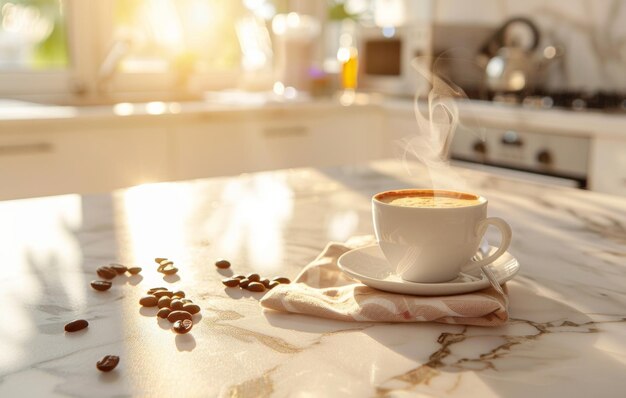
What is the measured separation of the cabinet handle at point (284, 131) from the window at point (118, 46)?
66cm

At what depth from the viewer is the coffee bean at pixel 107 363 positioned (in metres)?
0.53

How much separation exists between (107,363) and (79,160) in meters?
2.02

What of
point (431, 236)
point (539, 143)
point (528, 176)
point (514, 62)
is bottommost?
point (528, 176)

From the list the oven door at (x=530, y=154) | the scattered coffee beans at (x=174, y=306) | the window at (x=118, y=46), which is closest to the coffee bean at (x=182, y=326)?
A: the scattered coffee beans at (x=174, y=306)

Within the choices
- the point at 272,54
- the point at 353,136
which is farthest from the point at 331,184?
the point at 272,54

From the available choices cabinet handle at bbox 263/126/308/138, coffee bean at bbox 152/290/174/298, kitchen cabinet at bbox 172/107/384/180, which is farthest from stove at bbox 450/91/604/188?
coffee bean at bbox 152/290/174/298

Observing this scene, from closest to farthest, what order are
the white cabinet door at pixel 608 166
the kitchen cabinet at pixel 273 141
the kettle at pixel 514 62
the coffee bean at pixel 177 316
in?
the coffee bean at pixel 177 316
the white cabinet door at pixel 608 166
the kitchen cabinet at pixel 273 141
the kettle at pixel 514 62

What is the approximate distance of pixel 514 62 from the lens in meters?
2.81

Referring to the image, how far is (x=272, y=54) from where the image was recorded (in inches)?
152

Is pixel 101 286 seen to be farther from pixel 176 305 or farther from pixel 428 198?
pixel 428 198

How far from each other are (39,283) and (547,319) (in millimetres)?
511

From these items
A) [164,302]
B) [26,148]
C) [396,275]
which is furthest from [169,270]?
[26,148]

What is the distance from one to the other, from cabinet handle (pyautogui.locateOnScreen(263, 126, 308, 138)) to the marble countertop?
1758 millimetres

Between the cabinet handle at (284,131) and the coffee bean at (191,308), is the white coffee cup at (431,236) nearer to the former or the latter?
the coffee bean at (191,308)
